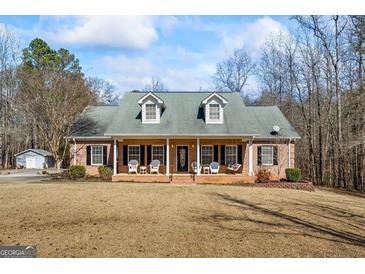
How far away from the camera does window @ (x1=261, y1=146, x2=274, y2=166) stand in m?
25.7

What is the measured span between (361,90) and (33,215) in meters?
20.8

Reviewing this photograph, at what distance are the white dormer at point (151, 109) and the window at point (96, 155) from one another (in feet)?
12.5

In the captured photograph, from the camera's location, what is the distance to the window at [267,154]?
84.4 feet

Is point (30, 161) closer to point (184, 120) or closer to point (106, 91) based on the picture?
point (106, 91)

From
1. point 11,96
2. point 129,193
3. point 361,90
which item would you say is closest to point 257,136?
point 361,90

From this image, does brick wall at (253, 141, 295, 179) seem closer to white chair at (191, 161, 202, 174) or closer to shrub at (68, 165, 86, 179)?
white chair at (191, 161, 202, 174)

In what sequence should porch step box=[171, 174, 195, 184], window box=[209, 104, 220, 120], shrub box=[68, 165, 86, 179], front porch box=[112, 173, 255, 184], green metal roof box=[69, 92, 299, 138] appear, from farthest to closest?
1. window box=[209, 104, 220, 120]
2. green metal roof box=[69, 92, 299, 138]
3. shrub box=[68, 165, 86, 179]
4. front porch box=[112, 173, 255, 184]
5. porch step box=[171, 174, 195, 184]

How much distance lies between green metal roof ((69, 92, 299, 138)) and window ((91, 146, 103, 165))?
37.9 inches

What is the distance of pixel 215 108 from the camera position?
25000 millimetres

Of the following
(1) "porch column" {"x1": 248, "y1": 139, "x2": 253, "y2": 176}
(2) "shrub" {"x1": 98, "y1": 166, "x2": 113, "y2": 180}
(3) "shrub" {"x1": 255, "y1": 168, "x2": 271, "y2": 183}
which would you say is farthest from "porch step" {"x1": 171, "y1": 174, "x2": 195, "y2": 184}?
(2) "shrub" {"x1": 98, "y1": 166, "x2": 113, "y2": 180}

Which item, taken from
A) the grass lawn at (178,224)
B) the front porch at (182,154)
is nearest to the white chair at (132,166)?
the front porch at (182,154)

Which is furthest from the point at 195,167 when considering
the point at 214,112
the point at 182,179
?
the point at 214,112

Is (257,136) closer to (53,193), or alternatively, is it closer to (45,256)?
(53,193)

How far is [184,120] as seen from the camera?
994 inches
